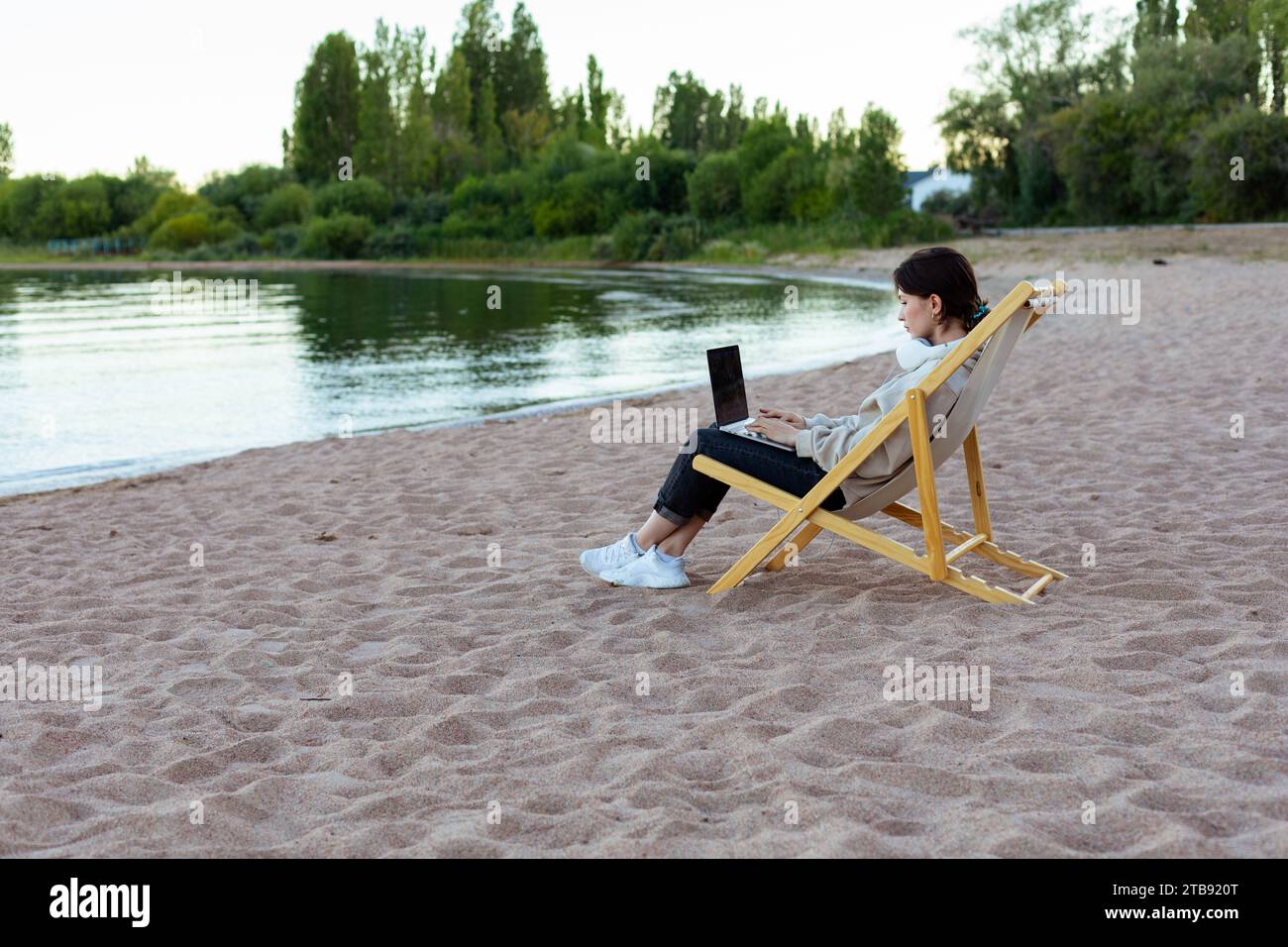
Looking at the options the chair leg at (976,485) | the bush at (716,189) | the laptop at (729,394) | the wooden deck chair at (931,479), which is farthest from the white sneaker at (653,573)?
the bush at (716,189)

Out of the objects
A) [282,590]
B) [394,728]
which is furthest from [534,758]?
[282,590]

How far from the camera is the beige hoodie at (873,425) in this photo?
473cm

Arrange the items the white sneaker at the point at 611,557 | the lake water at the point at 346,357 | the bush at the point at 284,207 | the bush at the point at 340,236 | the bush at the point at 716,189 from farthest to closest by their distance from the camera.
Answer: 1. the bush at the point at 284,207
2. the bush at the point at 340,236
3. the bush at the point at 716,189
4. the lake water at the point at 346,357
5. the white sneaker at the point at 611,557

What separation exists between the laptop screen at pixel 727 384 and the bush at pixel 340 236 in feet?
266

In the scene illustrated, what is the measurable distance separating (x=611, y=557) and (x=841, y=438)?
1.23 meters

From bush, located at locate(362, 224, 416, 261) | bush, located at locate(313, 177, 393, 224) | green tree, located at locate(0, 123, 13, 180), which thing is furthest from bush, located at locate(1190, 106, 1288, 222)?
green tree, located at locate(0, 123, 13, 180)

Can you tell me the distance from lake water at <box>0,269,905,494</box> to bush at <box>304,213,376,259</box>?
38.1 m

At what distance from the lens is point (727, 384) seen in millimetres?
5070

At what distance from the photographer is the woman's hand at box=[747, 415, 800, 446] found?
195 inches

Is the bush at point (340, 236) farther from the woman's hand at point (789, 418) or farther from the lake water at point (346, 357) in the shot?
the woman's hand at point (789, 418)

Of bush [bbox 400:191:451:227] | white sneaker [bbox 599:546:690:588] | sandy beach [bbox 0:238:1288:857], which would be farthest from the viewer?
bush [bbox 400:191:451:227]

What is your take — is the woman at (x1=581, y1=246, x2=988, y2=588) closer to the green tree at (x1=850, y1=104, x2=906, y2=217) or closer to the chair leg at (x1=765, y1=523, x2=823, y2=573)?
the chair leg at (x1=765, y1=523, x2=823, y2=573)

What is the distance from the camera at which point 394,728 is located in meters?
3.92
